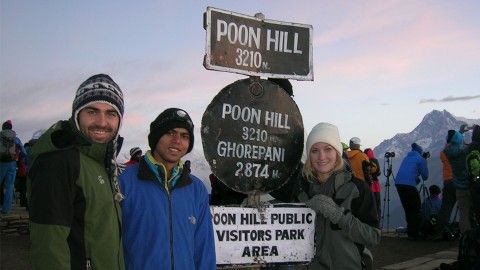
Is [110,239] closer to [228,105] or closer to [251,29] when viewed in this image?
[228,105]

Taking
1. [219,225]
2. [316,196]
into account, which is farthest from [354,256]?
[219,225]

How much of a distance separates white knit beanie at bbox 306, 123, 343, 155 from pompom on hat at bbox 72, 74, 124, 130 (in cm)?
153

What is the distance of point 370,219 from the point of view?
10.5ft

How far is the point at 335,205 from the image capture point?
3.18m

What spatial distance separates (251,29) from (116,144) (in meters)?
1.38

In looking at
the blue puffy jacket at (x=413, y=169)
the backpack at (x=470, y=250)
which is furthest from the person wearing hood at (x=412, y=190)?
the backpack at (x=470, y=250)

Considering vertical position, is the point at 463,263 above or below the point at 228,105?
below

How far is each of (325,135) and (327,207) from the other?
53 centimetres

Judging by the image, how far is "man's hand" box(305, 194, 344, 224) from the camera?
312 cm

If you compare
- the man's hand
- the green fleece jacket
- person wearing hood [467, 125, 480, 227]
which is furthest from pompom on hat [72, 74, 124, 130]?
person wearing hood [467, 125, 480, 227]

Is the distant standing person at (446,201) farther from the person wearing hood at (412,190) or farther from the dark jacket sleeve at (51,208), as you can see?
the dark jacket sleeve at (51,208)

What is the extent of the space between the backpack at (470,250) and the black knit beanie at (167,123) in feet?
16.0

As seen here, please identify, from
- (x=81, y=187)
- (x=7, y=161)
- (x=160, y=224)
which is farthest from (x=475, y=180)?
(x=7, y=161)

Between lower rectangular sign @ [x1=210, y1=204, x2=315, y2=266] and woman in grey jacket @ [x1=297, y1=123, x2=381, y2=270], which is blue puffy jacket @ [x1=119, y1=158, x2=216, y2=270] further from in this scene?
woman in grey jacket @ [x1=297, y1=123, x2=381, y2=270]
